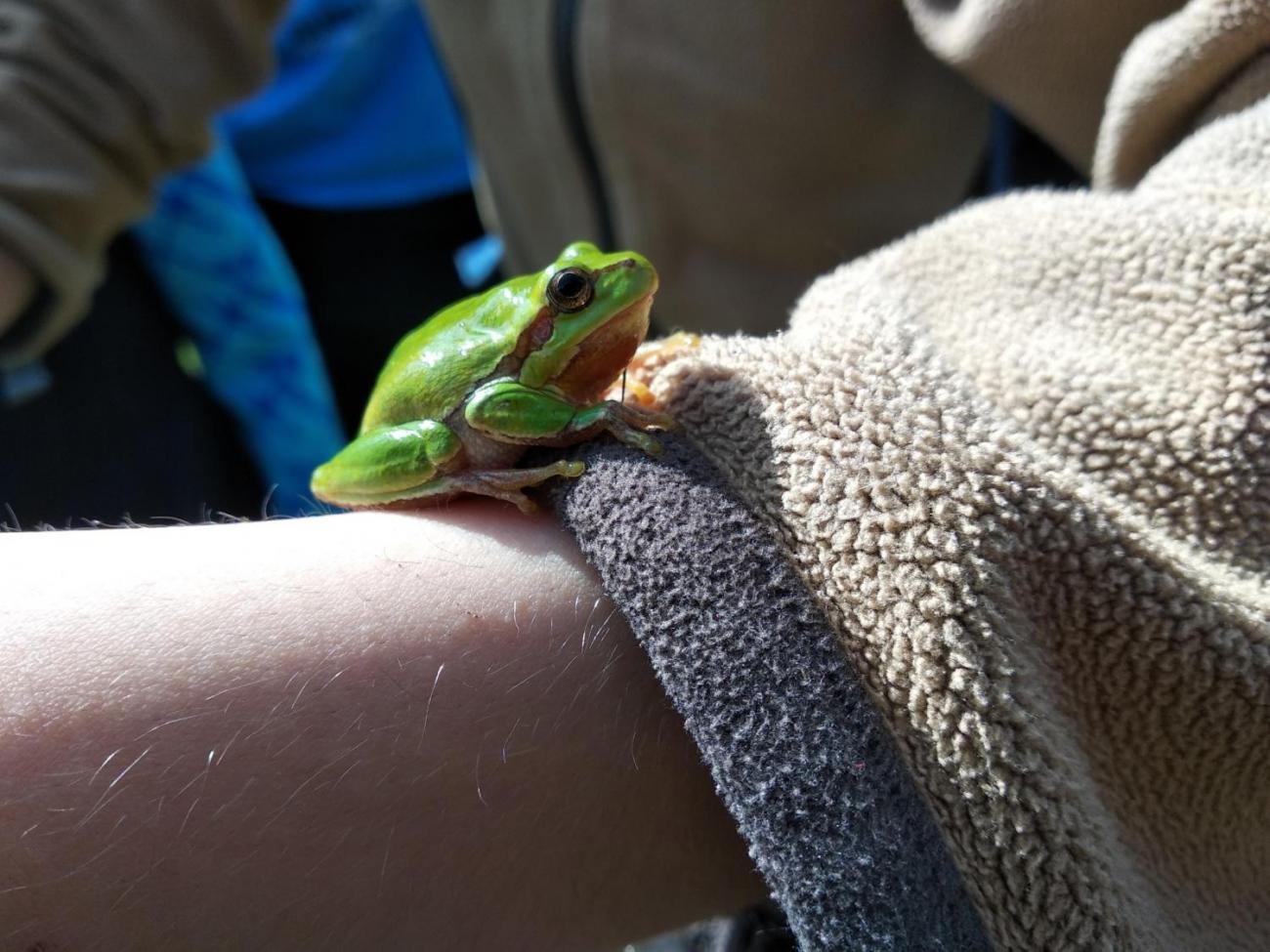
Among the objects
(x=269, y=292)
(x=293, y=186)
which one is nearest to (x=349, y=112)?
(x=293, y=186)

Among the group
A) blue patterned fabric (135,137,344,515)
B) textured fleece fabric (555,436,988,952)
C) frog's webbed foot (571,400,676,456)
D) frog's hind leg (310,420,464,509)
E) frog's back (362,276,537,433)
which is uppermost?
blue patterned fabric (135,137,344,515)

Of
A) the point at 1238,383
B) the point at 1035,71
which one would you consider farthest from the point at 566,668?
the point at 1035,71

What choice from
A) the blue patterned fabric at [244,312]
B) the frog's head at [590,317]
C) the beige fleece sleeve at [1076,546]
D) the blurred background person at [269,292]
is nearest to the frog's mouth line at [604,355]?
the frog's head at [590,317]

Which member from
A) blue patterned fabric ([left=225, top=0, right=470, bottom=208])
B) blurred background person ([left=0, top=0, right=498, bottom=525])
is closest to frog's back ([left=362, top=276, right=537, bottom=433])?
blurred background person ([left=0, top=0, right=498, bottom=525])

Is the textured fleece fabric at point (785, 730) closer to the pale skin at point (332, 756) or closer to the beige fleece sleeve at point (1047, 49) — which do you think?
the pale skin at point (332, 756)

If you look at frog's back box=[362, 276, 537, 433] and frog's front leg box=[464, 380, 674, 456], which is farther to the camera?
frog's back box=[362, 276, 537, 433]

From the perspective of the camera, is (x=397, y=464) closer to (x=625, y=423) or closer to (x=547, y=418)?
(x=547, y=418)

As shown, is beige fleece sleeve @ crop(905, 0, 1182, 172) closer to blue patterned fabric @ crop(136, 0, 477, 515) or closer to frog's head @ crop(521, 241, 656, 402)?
frog's head @ crop(521, 241, 656, 402)
